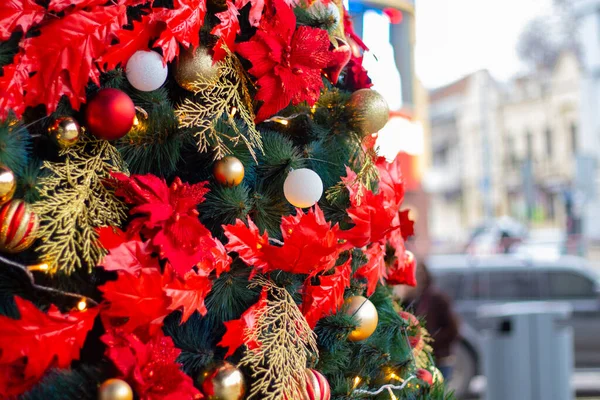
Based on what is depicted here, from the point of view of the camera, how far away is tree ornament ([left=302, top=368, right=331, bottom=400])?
1.23 meters

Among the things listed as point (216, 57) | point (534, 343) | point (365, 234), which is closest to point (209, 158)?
point (216, 57)

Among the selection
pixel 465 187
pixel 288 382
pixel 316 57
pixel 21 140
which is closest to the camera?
pixel 21 140

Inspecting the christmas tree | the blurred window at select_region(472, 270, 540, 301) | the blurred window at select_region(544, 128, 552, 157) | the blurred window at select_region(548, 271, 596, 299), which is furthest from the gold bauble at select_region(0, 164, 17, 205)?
the blurred window at select_region(544, 128, 552, 157)

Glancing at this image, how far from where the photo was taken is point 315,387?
123cm

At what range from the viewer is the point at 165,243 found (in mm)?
1160

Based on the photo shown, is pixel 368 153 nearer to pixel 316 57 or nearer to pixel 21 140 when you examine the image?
pixel 316 57

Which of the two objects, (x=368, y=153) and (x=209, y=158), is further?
(x=368, y=153)

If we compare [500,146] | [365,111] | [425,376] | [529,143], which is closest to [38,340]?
[365,111]

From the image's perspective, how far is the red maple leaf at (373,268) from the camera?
1.42m

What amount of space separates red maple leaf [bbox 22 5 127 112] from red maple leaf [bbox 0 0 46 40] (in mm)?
21

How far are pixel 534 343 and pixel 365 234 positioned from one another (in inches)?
169

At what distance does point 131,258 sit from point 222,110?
31cm

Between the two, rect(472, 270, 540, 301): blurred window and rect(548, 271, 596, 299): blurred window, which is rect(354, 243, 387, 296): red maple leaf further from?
rect(548, 271, 596, 299): blurred window

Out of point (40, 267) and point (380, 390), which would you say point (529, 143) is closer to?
point (380, 390)
